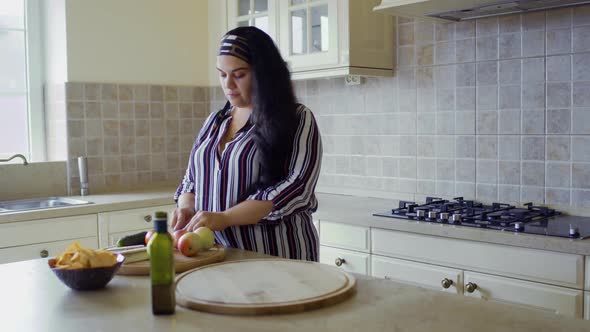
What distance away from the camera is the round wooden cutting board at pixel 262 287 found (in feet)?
4.26

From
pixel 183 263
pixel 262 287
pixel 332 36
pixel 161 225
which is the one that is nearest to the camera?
pixel 161 225

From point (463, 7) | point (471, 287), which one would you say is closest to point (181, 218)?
point (471, 287)

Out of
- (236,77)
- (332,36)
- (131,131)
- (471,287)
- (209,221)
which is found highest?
(332,36)

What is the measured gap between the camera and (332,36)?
3119 millimetres

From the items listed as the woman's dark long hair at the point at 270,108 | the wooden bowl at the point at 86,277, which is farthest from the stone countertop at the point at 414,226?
the wooden bowl at the point at 86,277

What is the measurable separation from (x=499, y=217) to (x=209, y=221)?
124cm

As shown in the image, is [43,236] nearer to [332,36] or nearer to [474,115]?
[332,36]

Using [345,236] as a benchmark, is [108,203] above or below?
above

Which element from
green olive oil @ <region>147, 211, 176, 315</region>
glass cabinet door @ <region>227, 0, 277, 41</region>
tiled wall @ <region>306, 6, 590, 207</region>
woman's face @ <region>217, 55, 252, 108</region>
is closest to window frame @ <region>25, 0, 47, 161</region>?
glass cabinet door @ <region>227, 0, 277, 41</region>

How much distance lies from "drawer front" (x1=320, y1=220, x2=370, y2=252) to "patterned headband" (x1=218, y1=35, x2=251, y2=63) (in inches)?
41.4

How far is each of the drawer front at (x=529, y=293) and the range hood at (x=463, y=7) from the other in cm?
105

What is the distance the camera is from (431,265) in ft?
8.36

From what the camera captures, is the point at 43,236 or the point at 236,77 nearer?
the point at 236,77

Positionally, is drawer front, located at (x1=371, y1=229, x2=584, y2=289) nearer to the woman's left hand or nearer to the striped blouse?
the striped blouse
